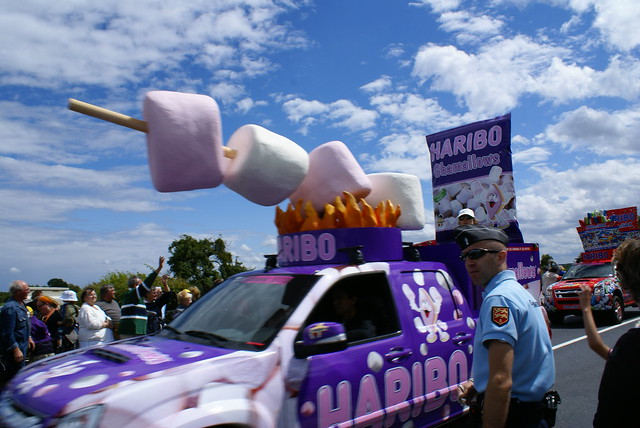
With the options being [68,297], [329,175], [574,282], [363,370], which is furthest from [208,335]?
[574,282]

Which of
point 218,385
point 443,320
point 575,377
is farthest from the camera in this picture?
point 575,377

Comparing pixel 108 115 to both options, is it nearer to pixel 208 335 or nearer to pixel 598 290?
pixel 208 335

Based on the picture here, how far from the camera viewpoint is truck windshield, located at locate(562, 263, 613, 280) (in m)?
14.0

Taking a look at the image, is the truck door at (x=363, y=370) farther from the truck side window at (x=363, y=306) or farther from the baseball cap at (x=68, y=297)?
the baseball cap at (x=68, y=297)

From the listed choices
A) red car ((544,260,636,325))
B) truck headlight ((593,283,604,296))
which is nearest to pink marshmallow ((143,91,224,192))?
red car ((544,260,636,325))

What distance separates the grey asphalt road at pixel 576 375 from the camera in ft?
17.7

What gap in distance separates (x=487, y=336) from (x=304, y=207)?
2.43 metres

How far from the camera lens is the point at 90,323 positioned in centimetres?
677

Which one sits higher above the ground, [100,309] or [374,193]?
[374,193]

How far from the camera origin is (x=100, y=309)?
7355 mm

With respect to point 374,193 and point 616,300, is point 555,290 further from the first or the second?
point 374,193

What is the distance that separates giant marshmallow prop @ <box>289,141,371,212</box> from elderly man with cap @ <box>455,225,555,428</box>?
2.04 m

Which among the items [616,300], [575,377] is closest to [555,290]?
[616,300]

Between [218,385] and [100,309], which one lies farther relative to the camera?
[100,309]
